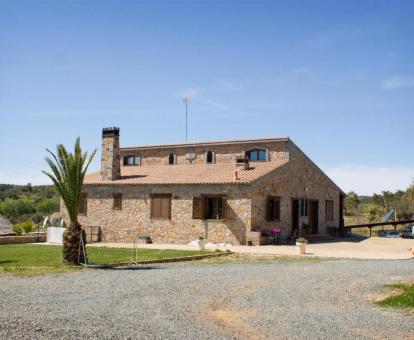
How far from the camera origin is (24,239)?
27.5 m

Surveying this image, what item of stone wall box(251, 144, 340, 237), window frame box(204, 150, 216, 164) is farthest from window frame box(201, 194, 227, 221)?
window frame box(204, 150, 216, 164)

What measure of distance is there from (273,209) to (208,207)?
3.79 meters

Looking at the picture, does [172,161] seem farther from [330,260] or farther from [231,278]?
[231,278]

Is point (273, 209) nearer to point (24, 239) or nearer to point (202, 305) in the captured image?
point (24, 239)

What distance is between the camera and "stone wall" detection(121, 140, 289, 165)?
31.0 meters

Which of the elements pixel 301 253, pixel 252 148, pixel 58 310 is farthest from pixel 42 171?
pixel 252 148

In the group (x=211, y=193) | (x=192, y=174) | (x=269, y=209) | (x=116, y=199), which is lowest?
(x=269, y=209)

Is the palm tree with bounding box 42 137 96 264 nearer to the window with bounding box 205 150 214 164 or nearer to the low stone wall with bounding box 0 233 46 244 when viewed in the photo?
the low stone wall with bounding box 0 233 46 244

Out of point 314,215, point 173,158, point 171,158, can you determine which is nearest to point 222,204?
point 314,215

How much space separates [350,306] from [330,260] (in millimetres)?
9541

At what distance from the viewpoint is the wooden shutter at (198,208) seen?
87.6ft

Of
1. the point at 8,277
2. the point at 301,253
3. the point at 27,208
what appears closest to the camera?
the point at 8,277

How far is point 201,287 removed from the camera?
40.1 ft

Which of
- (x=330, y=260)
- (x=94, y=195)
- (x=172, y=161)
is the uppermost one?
(x=172, y=161)
